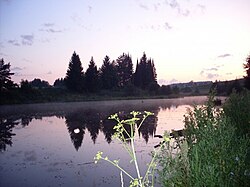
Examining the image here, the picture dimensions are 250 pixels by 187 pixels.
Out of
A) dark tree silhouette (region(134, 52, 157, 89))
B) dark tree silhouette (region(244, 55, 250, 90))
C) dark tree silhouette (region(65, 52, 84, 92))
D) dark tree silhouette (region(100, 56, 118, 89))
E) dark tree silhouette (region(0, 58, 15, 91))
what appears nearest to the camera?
dark tree silhouette (region(244, 55, 250, 90))

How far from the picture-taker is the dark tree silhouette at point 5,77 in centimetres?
5538

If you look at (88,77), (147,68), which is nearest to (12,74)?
(88,77)

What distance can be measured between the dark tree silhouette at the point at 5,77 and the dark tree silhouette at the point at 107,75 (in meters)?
24.9

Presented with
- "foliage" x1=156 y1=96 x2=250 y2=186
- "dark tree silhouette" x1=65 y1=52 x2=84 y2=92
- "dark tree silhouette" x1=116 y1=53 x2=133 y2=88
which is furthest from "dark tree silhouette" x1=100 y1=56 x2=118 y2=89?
"foliage" x1=156 y1=96 x2=250 y2=186

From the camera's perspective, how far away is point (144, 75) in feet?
283

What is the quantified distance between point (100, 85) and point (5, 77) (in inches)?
911

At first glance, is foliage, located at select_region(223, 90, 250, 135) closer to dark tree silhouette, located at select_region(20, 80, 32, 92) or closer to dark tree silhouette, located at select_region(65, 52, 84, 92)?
dark tree silhouette, located at select_region(20, 80, 32, 92)

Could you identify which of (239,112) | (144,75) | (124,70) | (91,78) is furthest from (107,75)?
(239,112)

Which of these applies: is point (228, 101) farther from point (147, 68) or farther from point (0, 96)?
point (147, 68)

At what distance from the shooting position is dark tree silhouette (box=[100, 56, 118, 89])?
7606cm

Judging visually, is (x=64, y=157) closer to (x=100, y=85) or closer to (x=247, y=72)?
(x=247, y=72)

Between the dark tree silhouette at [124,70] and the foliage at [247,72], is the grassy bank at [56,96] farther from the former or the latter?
the foliage at [247,72]

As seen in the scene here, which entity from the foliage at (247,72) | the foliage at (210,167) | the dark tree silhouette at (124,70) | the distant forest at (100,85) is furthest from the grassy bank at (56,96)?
the foliage at (210,167)

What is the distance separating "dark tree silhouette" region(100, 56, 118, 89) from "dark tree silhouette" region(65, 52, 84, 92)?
31.0 ft
